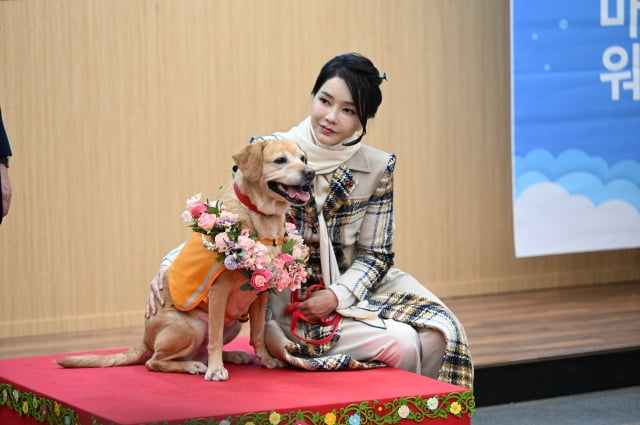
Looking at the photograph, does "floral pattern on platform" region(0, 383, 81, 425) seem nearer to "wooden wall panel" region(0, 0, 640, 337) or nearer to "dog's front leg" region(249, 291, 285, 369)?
"dog's front leg" region(249, 291, 285, 369)

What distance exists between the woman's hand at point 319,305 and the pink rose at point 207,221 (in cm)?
46

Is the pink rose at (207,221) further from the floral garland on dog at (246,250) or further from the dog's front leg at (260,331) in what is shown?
the dog's front leg at (260,331)

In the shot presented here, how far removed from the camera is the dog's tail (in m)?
2.87

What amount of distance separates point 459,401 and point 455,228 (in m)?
3.59

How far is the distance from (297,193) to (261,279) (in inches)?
9.9

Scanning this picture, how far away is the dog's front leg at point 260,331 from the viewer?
2791 mm

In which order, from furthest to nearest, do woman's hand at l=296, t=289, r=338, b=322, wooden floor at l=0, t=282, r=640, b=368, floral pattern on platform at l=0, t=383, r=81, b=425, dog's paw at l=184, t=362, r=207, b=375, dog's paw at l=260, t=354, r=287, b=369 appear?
wooden floor at l=0, t=282, r=640, b=368 → woman's hand at l=296, t=289, r=338, b=322 → dog's paw at l=260, t=354, r=287, b=369 → dog's paw at l=184, t=362, r=207, b=375 → floral pattern on platform at l=0, t=383, r=81, b=425

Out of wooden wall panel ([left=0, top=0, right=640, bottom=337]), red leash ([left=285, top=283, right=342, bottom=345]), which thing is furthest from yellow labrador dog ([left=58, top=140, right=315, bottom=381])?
wooden wall panel ([left=0, top=0, right=640, bottom=337])

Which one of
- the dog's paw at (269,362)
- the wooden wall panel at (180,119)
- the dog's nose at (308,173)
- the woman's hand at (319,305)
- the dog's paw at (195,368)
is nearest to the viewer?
the dog's nose at (308,173)

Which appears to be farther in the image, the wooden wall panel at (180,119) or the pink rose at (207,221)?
the wooden wall panel at (180,119)

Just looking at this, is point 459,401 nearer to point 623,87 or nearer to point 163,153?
point 163,153

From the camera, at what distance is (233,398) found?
247cm

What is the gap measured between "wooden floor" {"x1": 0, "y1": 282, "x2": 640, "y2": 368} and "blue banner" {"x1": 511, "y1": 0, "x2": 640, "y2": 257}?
0.34 m

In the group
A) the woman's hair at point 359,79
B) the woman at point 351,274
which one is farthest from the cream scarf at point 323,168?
the woman's hair at point 359,79
